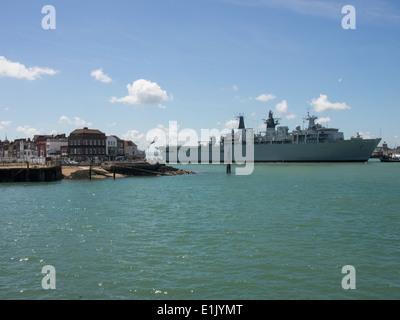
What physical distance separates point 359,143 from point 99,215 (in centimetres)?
7927

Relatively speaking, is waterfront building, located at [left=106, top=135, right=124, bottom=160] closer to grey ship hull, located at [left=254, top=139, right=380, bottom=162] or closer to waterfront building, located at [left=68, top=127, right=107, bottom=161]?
waterfront building, located at [left=68, top=127, right=107, bottom=161]

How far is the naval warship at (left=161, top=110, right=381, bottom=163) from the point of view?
86.4 m

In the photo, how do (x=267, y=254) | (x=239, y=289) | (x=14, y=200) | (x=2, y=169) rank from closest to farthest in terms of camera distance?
1. (x=239, y=289)
2. (x=267, y=254)
3. (x=14, y=200)
4. (x=2, y=169)

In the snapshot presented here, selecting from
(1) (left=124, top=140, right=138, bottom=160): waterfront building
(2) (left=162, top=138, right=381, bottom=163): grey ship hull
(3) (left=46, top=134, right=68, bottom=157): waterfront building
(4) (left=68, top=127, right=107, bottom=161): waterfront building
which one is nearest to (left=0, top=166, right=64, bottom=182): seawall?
(4) (left=68, top=127, right=107, bottom=161): waterfront building

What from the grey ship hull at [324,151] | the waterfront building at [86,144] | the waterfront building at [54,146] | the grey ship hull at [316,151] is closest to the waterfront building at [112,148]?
the waterfront building at [86,144]

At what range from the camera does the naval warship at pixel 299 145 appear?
86.4 m

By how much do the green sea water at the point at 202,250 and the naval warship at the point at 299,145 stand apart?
57165 millimetres

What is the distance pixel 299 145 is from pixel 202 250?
8235 centimetres

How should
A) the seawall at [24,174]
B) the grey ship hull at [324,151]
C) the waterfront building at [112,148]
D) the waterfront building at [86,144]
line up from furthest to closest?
1. the waterfront building at [112,148]
2. the grey ship hull at [324,151]
3. the waterfront building at [86,144]
4. the seawall at [24,174]

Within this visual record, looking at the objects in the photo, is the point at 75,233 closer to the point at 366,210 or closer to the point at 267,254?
the point at 267,254

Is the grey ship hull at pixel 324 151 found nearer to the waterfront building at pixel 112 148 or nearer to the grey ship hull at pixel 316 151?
the grey ship hull at pixel 316 151

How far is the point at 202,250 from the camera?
13.7 metres
